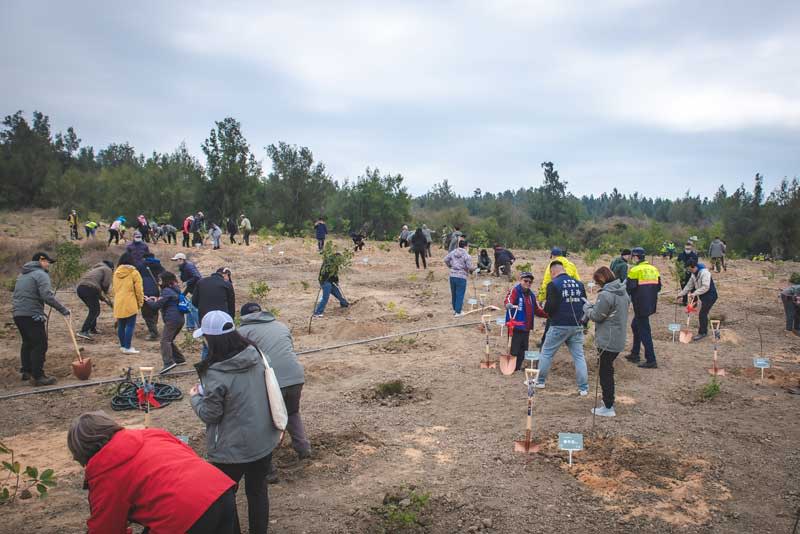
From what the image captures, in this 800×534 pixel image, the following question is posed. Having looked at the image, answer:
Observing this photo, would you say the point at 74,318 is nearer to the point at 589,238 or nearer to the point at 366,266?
the point at 366,266

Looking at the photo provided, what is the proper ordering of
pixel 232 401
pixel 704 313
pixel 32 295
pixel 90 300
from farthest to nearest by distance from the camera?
1. pixel 704 313
2. pixel 90 300
3. pixel 32 295
4. pixel 232 401

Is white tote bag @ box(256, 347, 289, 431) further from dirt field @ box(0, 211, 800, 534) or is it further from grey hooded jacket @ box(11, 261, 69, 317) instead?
grey hooded jacket @ box(11, 261, 69, 317)

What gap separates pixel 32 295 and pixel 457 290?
7.73m

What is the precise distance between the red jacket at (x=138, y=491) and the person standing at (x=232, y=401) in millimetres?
740

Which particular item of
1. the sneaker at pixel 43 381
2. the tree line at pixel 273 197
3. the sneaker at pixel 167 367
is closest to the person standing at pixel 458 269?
the sneaker at pixel 167 367

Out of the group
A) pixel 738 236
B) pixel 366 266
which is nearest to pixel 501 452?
pixel 366 266

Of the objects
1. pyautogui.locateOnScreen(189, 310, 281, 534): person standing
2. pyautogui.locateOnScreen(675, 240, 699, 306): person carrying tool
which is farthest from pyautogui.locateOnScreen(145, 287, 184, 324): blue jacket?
pyautogui.locateOnScreen(675, 240, 699, 306): person carrying tool

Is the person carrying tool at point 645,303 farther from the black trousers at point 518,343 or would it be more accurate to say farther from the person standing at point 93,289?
the person standing at point 93,289

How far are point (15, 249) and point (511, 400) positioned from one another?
19901 mm

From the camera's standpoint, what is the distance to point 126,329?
9383mm

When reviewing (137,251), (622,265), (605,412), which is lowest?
(605,412)

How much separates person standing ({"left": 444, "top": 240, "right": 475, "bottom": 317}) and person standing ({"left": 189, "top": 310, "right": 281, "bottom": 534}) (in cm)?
804

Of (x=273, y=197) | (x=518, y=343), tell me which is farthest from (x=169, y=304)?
(x=273, y=197)

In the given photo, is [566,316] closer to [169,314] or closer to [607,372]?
[607,372]
